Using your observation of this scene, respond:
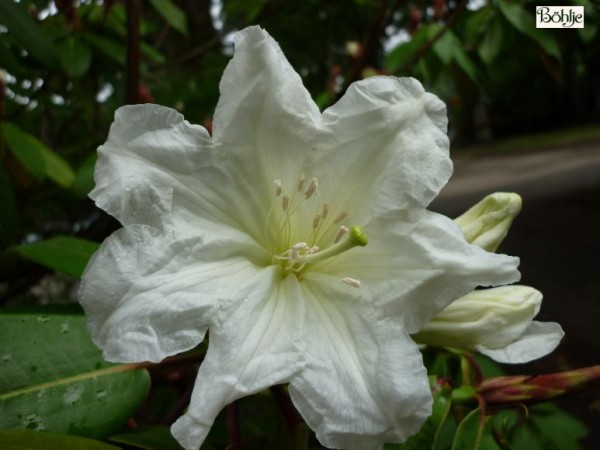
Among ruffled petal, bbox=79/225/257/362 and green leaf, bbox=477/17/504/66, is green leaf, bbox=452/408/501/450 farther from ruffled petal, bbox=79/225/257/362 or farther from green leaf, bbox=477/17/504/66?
green leaf, bbox=477/17/504/66

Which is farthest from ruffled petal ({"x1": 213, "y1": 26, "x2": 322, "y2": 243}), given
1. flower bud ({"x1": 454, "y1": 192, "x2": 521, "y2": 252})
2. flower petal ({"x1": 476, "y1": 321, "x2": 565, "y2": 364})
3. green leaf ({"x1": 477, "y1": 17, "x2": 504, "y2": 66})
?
green leaf ({"x1": 477, "y1": 17, "x2": 504, "y2": 66})

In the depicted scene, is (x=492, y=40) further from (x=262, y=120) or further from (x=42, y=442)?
(x=42, y=442)

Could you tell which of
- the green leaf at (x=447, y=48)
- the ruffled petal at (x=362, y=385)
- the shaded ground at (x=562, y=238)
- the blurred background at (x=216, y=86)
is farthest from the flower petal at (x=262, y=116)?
the shaded ground at (x=562, y=238)

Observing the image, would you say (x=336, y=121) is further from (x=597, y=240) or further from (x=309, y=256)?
(x=597, y=240)

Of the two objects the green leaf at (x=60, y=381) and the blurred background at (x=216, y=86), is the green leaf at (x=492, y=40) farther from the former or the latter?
the green leaf at (x=60, y=381)

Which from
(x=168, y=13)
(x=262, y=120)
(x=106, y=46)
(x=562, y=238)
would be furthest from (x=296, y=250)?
(x=562, y=238)

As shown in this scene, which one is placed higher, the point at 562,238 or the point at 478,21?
the point at 478,21

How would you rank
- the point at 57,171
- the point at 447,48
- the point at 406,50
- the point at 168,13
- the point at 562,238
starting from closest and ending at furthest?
the point at 57,171, the point at 168,13, the point at 447,48, the point at 406,50, the point at 562,238
